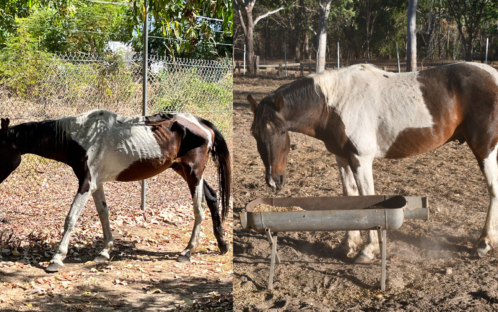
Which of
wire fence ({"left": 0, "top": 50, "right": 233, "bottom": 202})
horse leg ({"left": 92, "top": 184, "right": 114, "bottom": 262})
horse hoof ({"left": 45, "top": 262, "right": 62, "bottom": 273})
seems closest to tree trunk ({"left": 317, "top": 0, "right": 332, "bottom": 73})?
wire fence ({"left": 0, "top": 50, "right": 233, "bottom": 202})

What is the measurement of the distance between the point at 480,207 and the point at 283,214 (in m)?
2.04

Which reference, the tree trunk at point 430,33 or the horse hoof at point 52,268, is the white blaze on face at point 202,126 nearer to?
the horse hoof at point 52,268

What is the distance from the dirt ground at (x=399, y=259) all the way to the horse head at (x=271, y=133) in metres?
0.75

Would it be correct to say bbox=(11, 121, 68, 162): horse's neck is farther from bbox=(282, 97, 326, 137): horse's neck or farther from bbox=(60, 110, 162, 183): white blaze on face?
bbox=(282, 97, 326, 137): horse's neck

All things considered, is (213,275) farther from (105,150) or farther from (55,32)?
(55,32)

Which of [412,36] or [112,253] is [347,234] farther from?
[112,253]

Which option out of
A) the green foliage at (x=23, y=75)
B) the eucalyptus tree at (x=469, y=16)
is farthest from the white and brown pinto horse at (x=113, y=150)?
the eucalyptus tree at (x=469, y=16)

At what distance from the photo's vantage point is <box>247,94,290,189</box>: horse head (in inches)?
122

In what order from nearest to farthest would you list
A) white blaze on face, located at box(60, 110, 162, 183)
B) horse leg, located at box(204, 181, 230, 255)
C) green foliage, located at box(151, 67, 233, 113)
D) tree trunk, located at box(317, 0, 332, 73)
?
white blaze on face, located at box(60, 110, 162, 183) < horse leg, located at box(204, 181, 230, 255) < tree trunk, located at box(317, 0, 332, 73) < green foliage, located at box(151, 67, 233, 113)

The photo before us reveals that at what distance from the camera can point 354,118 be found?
10.6ft

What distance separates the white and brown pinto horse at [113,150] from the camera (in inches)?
146

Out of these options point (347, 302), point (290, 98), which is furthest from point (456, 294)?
point (290, 98)

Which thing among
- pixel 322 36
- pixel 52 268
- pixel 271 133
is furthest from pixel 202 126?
pixel 322 36

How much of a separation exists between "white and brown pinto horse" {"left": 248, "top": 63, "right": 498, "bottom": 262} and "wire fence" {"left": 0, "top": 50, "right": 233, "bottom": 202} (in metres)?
2.56
